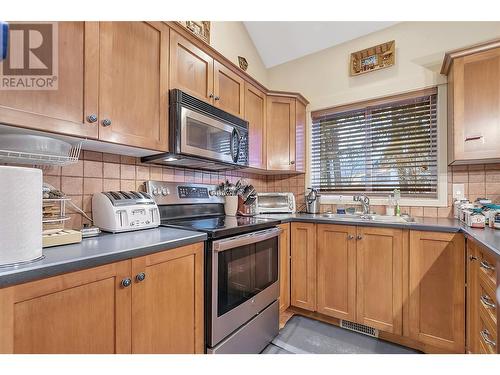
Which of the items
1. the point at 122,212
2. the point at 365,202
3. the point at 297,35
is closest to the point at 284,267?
the point at 365,202

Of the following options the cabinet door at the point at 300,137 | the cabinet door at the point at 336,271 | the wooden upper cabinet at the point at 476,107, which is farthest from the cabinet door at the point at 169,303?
the wooden upper cabinet at the point at 476,107

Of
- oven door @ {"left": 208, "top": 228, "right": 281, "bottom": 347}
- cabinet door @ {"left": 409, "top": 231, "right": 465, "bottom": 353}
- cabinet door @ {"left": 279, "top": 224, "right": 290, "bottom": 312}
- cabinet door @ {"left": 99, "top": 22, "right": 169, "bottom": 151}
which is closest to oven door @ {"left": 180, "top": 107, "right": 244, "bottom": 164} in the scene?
cabinet door @ {"left": 99, "top": 22, "right": 169, "bottom": 151}

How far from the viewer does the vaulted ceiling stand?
7.89 feet

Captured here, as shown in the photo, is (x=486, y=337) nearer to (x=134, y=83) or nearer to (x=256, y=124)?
(x=256, y=124)

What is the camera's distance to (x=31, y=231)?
784 mm

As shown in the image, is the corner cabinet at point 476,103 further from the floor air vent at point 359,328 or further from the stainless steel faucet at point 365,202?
the floor air vent at point 359,328

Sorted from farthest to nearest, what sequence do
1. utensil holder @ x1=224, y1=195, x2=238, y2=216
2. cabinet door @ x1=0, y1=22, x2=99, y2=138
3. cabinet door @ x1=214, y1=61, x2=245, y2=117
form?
Result: utensil holder @ x1=224, y1=195, x2=238, y2=216 → cabinet door @ x1=214, y1=61, x2=245, y2=117 → cabinet door @ x1=0, y1=22, x2=99, y2=138

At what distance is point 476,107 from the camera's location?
1.71 m

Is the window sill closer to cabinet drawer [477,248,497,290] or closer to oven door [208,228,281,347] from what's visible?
cabinet drawer [477,248,497,290]

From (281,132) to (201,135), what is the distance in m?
1.13

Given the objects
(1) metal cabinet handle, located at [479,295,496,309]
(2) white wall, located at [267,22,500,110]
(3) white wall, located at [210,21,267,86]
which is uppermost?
(3) white wall, located at [210,21,267,86]

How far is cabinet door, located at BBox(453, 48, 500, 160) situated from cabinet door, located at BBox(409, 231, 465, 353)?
0.68m
